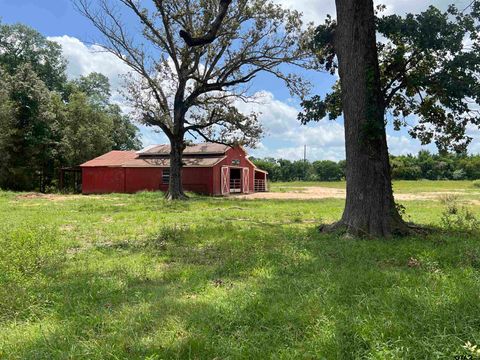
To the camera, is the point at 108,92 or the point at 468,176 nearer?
the point at 108,92

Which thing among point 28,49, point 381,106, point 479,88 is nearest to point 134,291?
point 381,106

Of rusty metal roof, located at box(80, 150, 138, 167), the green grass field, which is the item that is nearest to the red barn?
rusty metal roof, located at box(80, 150, 138, 167)

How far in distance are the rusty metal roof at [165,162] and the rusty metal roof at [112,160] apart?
88 cm

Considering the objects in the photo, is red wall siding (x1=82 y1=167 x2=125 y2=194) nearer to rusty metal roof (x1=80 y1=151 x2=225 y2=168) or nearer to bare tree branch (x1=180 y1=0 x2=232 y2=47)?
rusty metal roof (x1=80 y1=151 x2=225 y2=168)

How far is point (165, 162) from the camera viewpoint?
33625mm

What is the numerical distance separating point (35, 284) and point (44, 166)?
38213 millimetres

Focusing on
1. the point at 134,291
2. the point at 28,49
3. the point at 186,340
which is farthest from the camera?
the point at 28,49

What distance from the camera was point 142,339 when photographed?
3.37 metres

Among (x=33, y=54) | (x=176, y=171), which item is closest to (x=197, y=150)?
(x=176, y=171)

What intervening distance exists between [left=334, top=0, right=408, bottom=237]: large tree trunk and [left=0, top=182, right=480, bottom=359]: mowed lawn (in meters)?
0.87

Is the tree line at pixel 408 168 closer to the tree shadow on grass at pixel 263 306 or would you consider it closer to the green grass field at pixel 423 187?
the green grass field at pixel 423 187

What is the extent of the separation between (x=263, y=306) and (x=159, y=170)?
30.2 meters

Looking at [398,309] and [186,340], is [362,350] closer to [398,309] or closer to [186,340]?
[398,309]

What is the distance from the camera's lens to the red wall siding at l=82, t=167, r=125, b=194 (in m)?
34.3
